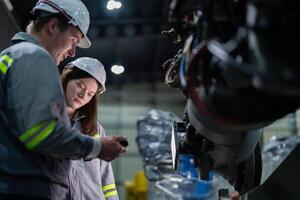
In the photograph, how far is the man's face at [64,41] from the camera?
175 cm

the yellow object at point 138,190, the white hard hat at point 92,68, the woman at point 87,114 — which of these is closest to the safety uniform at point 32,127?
the woman at point 87,114

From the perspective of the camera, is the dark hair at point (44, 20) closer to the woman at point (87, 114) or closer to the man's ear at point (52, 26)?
the man's ear at point (52, 26)

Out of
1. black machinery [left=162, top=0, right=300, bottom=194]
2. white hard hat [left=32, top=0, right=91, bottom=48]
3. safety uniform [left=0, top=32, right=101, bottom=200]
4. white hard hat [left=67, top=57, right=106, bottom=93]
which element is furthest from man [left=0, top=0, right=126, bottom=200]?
white hard hat [left=67, top=57, right=106, bottom=93]

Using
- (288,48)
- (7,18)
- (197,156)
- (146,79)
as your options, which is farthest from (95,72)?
(146,79)

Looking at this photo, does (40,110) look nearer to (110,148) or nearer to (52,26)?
(110,148)

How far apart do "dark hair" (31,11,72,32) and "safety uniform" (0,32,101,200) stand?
21cm

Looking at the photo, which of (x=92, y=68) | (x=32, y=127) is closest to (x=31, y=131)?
(x=32, y=127)

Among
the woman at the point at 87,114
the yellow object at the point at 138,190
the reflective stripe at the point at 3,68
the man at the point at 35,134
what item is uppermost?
the reflective stripe at the point at 3,68

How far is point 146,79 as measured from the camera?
8148 millimetres

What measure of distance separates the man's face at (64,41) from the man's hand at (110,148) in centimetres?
→ 43

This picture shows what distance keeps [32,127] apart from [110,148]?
1.02ft

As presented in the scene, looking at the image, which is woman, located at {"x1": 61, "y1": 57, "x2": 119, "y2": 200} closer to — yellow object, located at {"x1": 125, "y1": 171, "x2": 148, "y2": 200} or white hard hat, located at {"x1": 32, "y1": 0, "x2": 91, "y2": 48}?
white hard hat, located at {"x1": 32, "y1": 0, "x2": 91, "y2": 48}

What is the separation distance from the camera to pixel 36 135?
1416 mm

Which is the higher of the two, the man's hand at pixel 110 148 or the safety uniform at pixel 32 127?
the safety uniform at pixel 32 127
